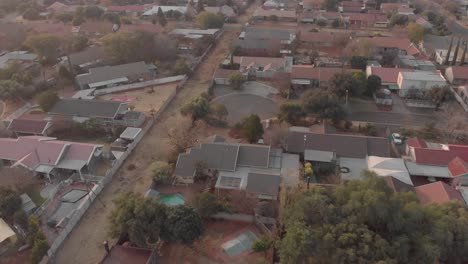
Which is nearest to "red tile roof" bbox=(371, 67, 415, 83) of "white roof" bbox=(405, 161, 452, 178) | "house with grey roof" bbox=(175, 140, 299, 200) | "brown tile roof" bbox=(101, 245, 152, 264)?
"white roof" bbox=(405, 161, 452, 178)

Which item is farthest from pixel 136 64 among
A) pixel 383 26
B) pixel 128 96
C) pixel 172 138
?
pixel 383 26

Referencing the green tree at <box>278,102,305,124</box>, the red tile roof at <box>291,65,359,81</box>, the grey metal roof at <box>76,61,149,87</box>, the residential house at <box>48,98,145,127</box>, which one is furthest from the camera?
the grey metal roof at <box>76,61,149,87</box>

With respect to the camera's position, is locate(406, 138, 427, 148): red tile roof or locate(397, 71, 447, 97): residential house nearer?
locate(406, 138, 427, 148): red tile roof

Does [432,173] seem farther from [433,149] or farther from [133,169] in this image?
[133,169]

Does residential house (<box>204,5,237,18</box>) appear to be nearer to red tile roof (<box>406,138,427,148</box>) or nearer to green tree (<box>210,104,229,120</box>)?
green tree (<box>210,104,229,120</box>)

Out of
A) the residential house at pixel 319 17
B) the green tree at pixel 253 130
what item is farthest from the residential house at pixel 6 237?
the residential house at pixel 319 17
